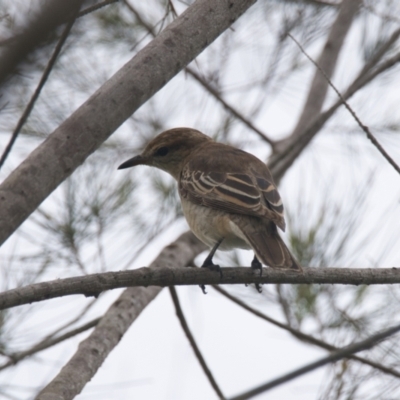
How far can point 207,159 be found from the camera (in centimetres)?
578

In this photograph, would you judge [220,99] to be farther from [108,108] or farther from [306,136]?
[108,108]

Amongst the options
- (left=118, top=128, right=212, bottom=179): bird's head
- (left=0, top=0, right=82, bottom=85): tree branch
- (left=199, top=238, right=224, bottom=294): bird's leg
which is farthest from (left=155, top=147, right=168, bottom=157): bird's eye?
(left=0, top=0, right=82, bottom=85): tree branch

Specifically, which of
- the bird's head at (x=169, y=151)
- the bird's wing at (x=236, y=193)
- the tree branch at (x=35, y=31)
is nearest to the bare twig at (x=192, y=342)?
the bird's wing at (x=236, y=193)

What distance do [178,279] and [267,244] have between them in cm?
102

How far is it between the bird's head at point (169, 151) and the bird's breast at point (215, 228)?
3.93ft

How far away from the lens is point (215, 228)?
16.3ft

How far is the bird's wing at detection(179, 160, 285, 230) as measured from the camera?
473cm

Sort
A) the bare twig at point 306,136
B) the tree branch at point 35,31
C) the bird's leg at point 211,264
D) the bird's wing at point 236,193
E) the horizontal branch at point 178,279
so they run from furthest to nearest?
the bare twig at point 306,136
the bird's wing at point 236,193
the bird's leg at point 211,264
the horizontal branch at point 178,279
the tree branch at point 35,31

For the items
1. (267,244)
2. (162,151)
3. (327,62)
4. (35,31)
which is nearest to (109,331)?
(267,244)

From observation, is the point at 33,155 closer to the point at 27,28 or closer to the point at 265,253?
the point at 27,28

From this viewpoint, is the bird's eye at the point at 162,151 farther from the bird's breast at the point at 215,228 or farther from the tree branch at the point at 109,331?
the bird's breast at the point at 215,228

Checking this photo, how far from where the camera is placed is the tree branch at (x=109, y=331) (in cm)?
363

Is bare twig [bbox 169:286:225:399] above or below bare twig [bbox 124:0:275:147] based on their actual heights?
below

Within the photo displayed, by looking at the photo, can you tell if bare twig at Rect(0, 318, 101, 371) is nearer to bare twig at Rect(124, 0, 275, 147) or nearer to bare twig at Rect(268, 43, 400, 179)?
bare twig at Rect(268, 43, 400, 179)
